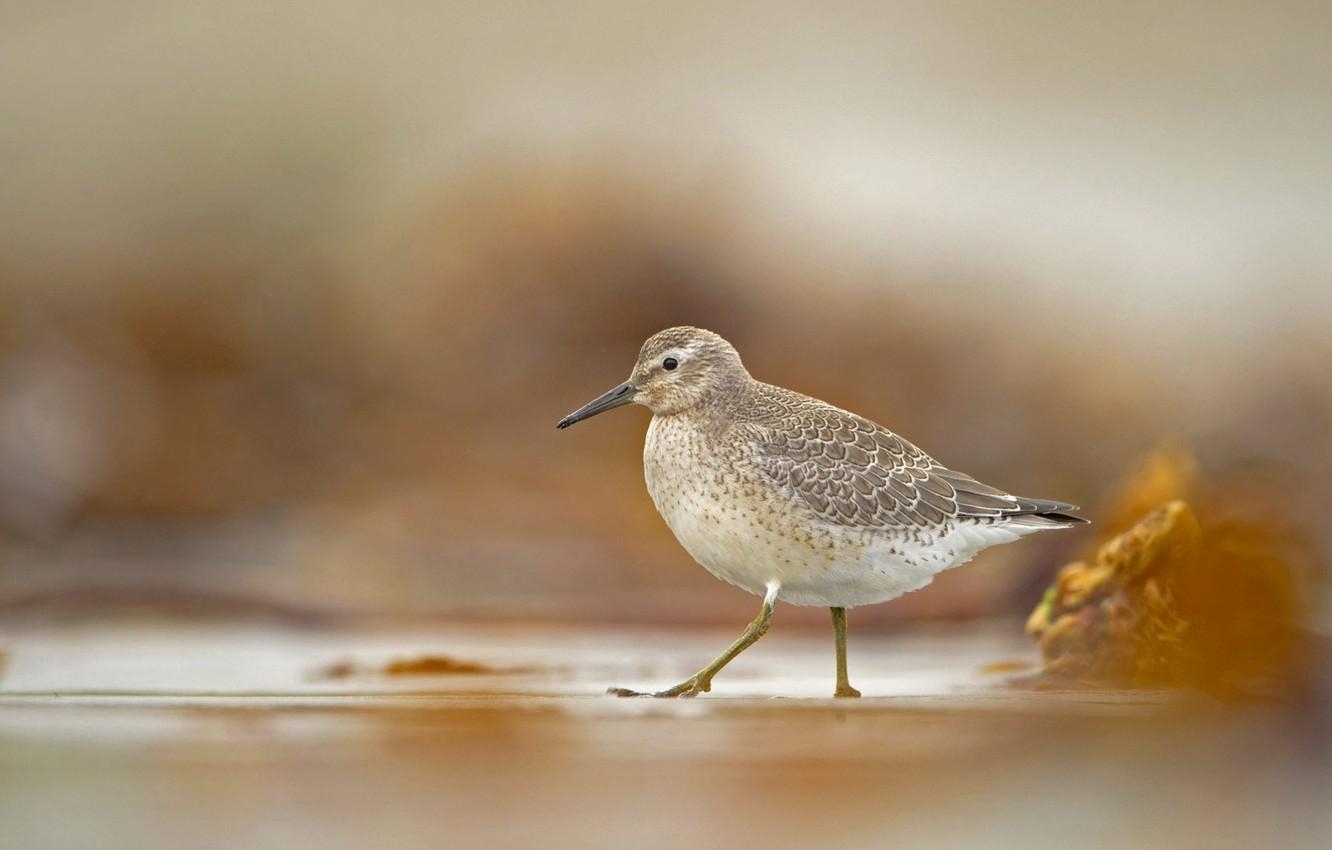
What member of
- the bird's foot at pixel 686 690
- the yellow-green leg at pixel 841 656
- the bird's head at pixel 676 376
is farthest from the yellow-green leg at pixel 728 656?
the bird's head at pixel 676 376

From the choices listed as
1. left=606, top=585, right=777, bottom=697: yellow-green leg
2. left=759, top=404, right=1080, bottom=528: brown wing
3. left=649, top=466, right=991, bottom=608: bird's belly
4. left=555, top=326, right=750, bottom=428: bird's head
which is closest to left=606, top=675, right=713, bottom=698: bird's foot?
left=606, top=585, right=777, bottom=697: yellow-green leg

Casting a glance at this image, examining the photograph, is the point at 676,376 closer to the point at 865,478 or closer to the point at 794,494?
the point at 794,494

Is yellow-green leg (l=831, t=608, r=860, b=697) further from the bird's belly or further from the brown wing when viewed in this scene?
the brown wing

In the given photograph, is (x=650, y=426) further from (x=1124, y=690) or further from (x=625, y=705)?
(x=1124, y=690)

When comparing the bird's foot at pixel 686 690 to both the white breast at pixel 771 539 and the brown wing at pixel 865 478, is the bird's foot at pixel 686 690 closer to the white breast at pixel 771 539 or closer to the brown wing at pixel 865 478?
the white breast at pixel 771 539

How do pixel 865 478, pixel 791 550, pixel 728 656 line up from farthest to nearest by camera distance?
pixel 865 478 < pixel 791 550 < pixel 728 656

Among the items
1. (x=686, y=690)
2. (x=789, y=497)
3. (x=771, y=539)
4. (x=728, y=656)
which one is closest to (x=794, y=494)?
(x=789, y=497)
